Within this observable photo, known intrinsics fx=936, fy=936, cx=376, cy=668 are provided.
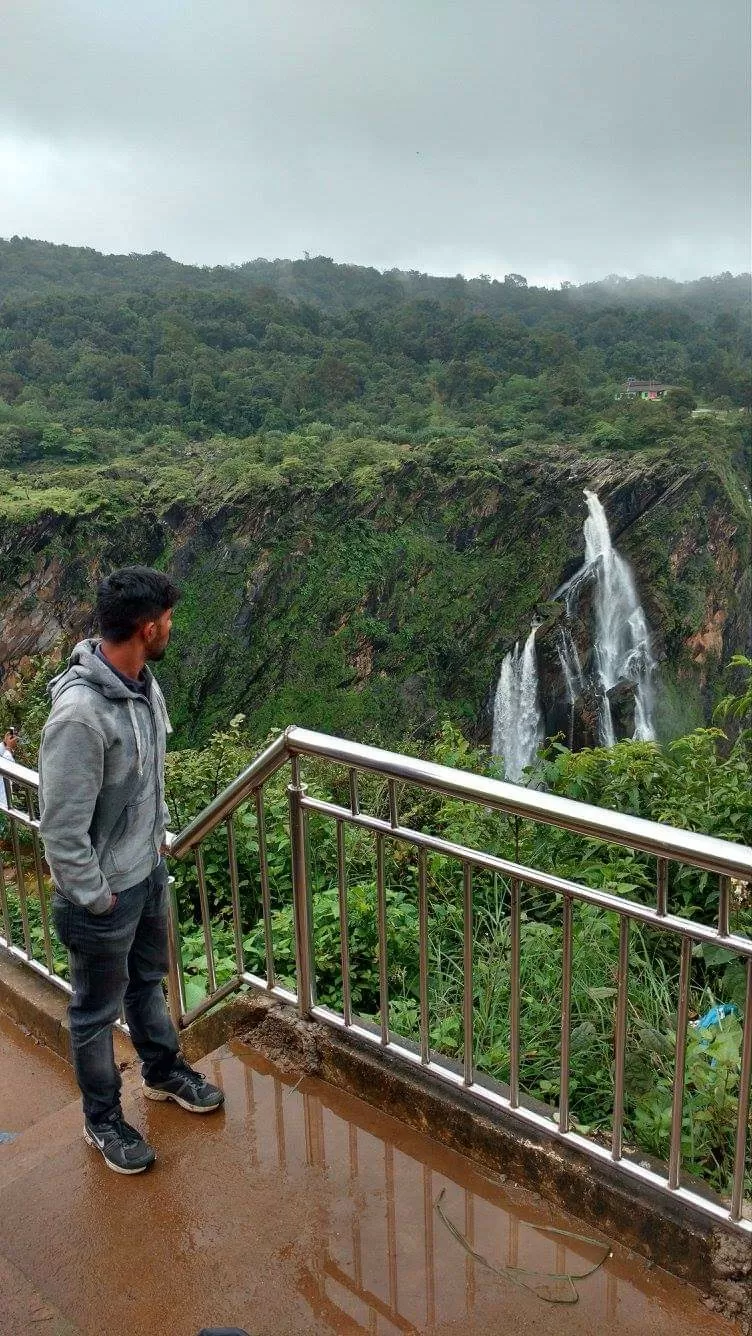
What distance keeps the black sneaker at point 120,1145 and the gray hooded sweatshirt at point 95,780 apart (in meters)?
0.56

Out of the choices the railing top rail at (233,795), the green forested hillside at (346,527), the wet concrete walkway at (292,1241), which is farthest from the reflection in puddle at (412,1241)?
the green forested hillside at (346,527)

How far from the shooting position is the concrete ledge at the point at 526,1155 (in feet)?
5.51

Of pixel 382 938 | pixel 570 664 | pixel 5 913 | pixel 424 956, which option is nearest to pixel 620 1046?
pixel 424 956

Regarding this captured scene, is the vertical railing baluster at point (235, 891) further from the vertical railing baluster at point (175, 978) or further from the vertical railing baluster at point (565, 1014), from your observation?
the vertical railing baluster at point (565, 1014)

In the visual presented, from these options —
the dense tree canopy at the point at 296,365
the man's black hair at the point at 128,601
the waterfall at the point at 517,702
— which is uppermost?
the dense tree canopy at the point at 296,365

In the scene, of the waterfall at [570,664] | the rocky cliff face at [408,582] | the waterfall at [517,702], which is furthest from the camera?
the waterfall at [517,702]

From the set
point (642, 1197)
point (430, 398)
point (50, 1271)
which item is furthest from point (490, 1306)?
point (430, 398)

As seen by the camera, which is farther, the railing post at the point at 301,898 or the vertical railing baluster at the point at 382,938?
the railing post at the point at 301,898

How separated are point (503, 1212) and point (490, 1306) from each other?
0.21 meters

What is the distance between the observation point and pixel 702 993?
2740 millimetres

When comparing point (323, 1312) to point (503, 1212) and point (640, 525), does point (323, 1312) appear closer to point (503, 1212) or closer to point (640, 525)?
point (503, 1212)

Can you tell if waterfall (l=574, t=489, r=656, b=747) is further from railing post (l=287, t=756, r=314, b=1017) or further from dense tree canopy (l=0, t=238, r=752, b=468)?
railing post (l=287, t=756, r=314, b=1017)

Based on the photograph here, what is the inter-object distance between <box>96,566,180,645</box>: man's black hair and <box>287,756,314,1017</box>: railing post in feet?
1.71

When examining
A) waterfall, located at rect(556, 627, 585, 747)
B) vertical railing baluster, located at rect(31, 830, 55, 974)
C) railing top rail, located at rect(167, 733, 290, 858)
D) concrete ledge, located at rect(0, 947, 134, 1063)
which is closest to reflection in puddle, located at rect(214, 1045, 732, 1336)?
railing top rail, located at rect(167, 733, 290, 858)
